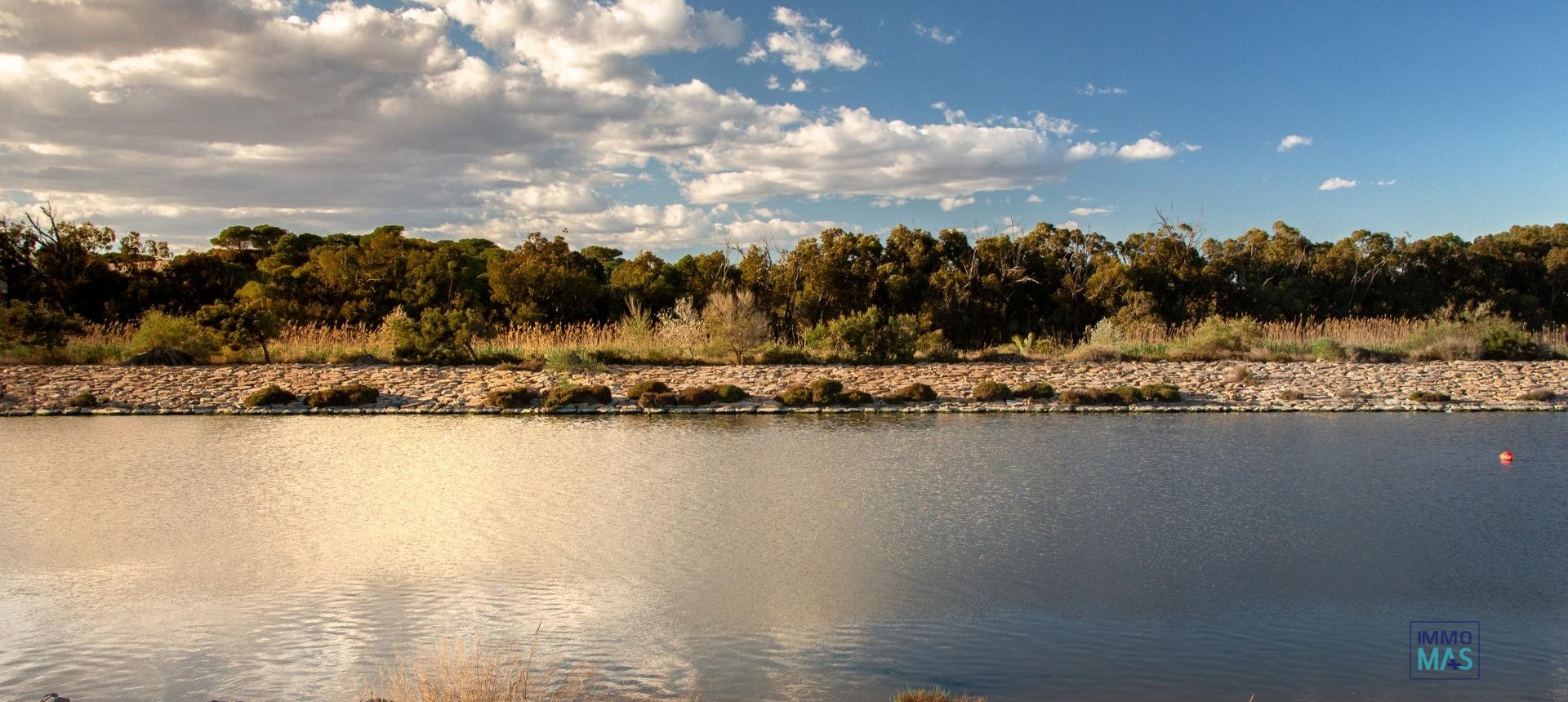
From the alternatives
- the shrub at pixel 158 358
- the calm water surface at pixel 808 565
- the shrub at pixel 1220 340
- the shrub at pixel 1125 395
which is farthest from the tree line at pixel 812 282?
the calm water surface at pixel 808 565

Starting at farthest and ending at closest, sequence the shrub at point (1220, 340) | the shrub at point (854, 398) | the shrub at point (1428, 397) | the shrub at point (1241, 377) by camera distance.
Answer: the shrub at point (1220, 340), the shrub at point (1241, 377), the shrub at point (854, 398), the shrub at point (1428, 397)

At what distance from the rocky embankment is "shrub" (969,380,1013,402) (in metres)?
0.19

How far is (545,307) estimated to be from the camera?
1019 inches

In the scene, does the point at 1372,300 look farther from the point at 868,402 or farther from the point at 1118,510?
the point at 1118,510

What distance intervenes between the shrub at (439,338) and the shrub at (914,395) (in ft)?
29.0

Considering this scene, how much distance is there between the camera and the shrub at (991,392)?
15.4m

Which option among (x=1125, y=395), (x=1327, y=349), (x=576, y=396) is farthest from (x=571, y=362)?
(x=1327, y=349)

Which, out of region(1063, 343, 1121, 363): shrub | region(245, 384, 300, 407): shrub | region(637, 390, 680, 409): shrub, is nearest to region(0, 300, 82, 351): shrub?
region(245, 384, 300, 407): shrub

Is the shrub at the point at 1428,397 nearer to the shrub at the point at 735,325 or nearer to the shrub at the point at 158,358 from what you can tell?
the shrub at the point at 735,325

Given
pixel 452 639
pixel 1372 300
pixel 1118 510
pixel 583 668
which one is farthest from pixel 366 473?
pixel 1372 300

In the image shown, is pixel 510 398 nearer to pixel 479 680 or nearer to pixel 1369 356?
pixel 479 680

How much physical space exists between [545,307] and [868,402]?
13286 millimetres

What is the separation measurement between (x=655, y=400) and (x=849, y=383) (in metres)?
3.69

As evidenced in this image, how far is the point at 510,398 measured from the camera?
50.2 ft
